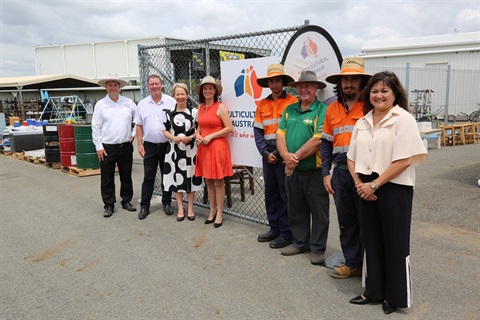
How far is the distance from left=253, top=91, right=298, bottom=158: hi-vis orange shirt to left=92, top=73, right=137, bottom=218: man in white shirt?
2374 millimetres

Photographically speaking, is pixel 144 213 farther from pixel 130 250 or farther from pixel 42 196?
pixel 42 196

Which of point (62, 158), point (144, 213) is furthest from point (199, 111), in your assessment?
point (62, 158)

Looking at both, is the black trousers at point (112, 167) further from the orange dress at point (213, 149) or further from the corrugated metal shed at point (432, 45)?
the corrugated metal shed at point (432, 45)

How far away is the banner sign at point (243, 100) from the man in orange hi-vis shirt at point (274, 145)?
1.48 ft

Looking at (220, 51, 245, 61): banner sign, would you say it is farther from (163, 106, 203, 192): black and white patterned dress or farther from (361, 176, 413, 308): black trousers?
(361, 176, 413, 308): black trousers

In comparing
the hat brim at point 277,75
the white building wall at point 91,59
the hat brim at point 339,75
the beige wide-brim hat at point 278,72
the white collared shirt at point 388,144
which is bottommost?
the white collared shirt at point 388,144

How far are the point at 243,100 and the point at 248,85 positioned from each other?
0.68 feet

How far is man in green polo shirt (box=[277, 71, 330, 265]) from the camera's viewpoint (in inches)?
147

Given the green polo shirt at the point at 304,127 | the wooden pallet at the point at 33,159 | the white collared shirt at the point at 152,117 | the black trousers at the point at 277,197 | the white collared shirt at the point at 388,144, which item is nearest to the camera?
the white collared shirt at the point at 388,144

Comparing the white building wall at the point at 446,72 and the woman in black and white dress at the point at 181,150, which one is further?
the white building wall at the point at 446,72

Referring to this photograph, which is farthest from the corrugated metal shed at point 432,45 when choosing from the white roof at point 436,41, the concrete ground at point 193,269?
the concrete ground at point 193,269

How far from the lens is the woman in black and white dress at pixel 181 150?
521 cm

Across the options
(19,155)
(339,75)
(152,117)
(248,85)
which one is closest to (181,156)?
(152,117)

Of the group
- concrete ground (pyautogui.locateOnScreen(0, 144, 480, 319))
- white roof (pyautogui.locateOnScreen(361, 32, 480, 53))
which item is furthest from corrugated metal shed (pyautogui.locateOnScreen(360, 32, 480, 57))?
concrete ground (pyautogui.locateOnScreen(0, 144, 480, 319))
